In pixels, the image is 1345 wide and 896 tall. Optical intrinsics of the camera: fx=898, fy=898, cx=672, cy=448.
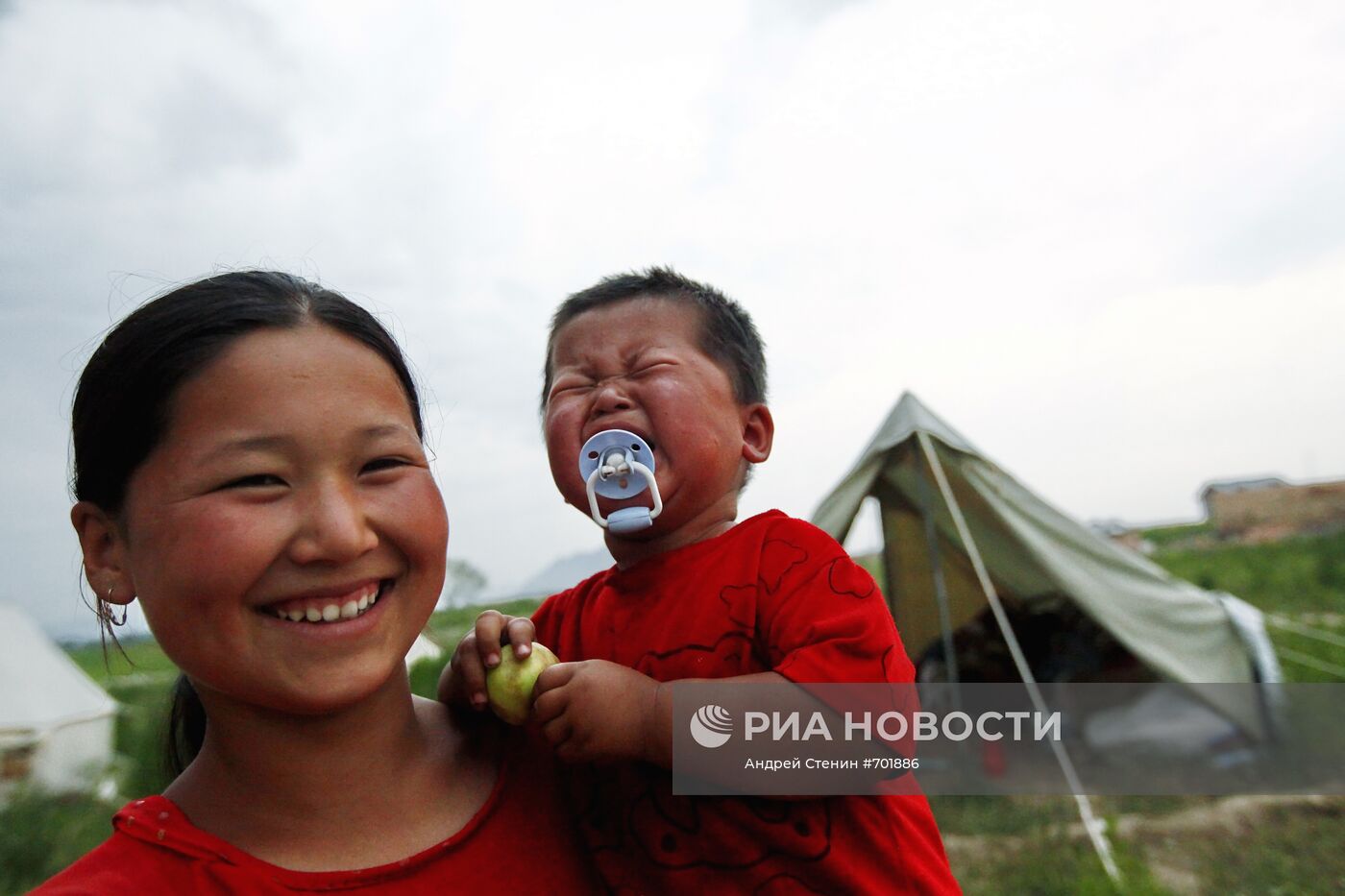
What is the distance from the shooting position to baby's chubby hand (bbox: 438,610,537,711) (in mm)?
1089

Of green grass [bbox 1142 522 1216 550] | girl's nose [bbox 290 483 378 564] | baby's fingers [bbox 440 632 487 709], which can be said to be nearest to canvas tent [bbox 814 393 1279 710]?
baby's fingers [bbox 440 632 487 709]

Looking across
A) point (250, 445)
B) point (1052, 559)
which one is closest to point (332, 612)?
point (250, 445)

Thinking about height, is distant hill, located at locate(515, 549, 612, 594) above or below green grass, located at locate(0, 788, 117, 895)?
above

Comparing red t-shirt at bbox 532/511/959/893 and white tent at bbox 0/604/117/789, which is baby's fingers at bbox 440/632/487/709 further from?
white tent at bbox 0/604/117/789

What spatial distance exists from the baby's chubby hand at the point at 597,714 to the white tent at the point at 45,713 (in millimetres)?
3965

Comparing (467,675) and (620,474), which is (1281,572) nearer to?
(620,474)

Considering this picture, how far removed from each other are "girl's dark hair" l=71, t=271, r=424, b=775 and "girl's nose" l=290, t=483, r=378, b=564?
0.18 metres

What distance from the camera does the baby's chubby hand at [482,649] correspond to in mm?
1089

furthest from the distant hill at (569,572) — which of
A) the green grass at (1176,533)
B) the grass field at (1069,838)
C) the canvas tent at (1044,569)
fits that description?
the green grass at (1176,533)

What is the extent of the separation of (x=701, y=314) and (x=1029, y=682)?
3.21 meters

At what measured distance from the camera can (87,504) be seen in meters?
0.94

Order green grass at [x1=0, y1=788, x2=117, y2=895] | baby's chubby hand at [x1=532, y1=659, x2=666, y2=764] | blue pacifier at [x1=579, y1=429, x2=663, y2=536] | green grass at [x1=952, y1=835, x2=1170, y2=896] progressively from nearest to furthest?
baby's chubby hand at [x1=532, y1=659, x2=666, y2=764], blue pacifier at [x1=579, y1=429, x2=663, y2=536], green grass at [x1=0, y1=788, x2=117, y2=895], green grass at [x1=952, y1=835, x2=1170, y2=896]

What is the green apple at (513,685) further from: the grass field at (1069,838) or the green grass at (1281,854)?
the green grass at (1281,854)

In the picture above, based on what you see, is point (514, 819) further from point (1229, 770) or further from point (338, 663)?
point (1229, 770)
